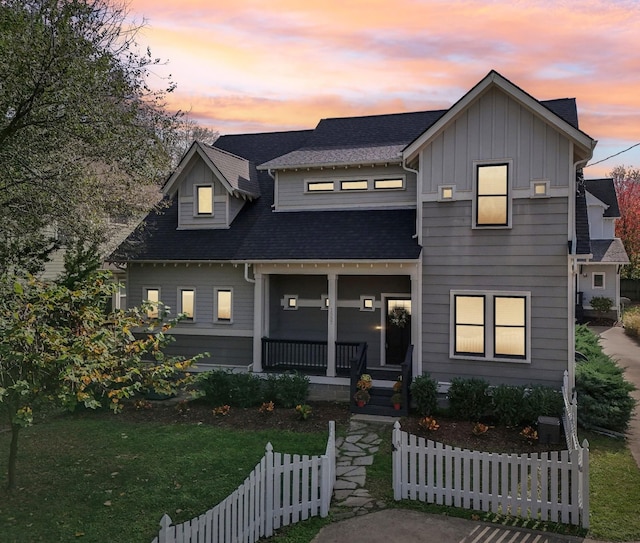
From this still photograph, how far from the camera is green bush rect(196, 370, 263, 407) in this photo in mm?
12773

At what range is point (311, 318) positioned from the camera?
16125mm

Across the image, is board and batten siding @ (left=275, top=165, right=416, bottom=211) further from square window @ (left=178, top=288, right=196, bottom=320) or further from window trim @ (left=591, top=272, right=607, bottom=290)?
window trim @ (left=591, top=272, right=607, bottom=290)

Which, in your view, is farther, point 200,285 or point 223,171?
point 223,171

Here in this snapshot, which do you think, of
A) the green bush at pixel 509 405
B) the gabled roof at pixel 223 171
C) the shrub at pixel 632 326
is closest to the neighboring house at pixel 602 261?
the shrub at pixel 632 326

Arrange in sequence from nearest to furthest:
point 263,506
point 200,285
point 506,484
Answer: point 263,506 < point 506,484 < point 200,285

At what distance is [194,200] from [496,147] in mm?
10027

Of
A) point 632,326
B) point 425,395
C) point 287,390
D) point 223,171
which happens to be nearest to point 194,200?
point 223,171

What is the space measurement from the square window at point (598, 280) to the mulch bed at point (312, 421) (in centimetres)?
2659

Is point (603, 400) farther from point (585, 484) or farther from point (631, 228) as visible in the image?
point (631, 228)

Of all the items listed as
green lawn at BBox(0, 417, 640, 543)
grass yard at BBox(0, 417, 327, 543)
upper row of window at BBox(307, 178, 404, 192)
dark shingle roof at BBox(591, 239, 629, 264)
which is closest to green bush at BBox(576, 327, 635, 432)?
green lawn at BBox(0, 417, 640, 543)

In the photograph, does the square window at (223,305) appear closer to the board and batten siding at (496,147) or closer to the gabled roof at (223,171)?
the gabled roof at (223,171)

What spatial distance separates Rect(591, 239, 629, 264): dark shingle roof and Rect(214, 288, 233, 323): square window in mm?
26166

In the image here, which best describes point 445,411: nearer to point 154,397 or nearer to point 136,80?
point 154,397

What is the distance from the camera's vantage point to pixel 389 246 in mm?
13414
